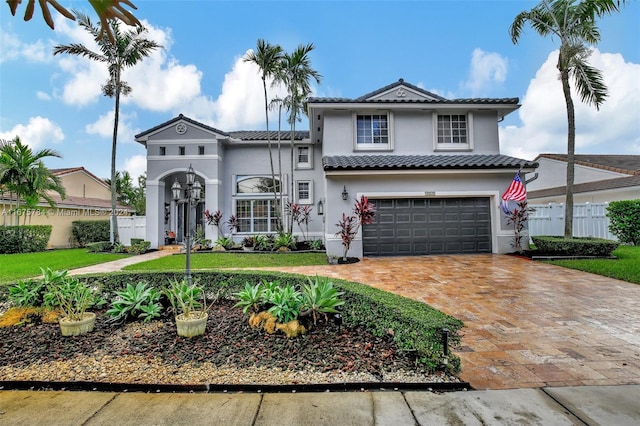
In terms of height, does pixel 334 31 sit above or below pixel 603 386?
above

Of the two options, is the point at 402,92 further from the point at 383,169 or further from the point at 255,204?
the point at 255,204

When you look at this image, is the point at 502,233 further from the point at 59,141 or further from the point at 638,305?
the point at 59,141

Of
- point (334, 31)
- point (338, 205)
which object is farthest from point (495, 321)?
point (334, 31)

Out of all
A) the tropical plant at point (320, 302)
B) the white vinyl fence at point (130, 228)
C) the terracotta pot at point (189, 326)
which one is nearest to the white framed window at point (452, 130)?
the tropical plant at point (320, 302)

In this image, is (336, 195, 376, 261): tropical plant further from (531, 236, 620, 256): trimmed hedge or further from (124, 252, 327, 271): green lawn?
(531, 236, 620, 256): trimmed hedge

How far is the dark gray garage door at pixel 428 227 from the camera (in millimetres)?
11352

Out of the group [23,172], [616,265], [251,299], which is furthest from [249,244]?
[616,265]

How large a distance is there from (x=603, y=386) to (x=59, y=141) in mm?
21923

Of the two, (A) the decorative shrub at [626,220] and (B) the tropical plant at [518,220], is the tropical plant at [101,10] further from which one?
(A) the decorative shrub at [626,220]

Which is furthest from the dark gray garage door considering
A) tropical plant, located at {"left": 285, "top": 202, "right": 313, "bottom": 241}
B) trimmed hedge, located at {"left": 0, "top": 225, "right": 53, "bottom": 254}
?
trimmed hedge, located at {"left": 0, "top": 225, "right": 53, "bottom": 254}

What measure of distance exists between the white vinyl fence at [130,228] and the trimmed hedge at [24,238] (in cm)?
400

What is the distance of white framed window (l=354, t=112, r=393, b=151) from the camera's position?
12609mm

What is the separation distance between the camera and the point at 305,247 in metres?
14.2

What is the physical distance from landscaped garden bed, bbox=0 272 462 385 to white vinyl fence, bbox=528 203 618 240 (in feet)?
46.5
